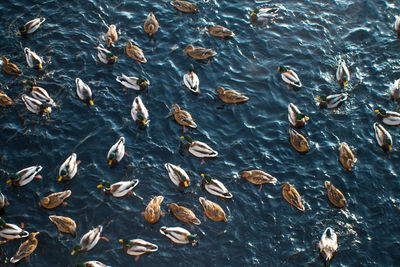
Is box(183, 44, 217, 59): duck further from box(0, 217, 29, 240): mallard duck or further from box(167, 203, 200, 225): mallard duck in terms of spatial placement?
box(0, 217, 29, 240): mallard duck

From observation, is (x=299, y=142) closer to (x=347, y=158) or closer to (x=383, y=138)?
(x=347, y=158)

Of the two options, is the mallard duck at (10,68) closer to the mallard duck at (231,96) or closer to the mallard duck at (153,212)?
the mallard duck at (153,212)

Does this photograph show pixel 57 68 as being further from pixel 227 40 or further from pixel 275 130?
pixel 275 130

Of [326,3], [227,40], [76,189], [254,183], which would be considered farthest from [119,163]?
[326,3]

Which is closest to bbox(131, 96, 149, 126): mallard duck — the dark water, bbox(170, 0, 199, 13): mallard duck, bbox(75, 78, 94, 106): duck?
the dark water

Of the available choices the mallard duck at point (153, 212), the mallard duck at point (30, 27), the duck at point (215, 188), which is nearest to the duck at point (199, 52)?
the duck at point (215, 188)
